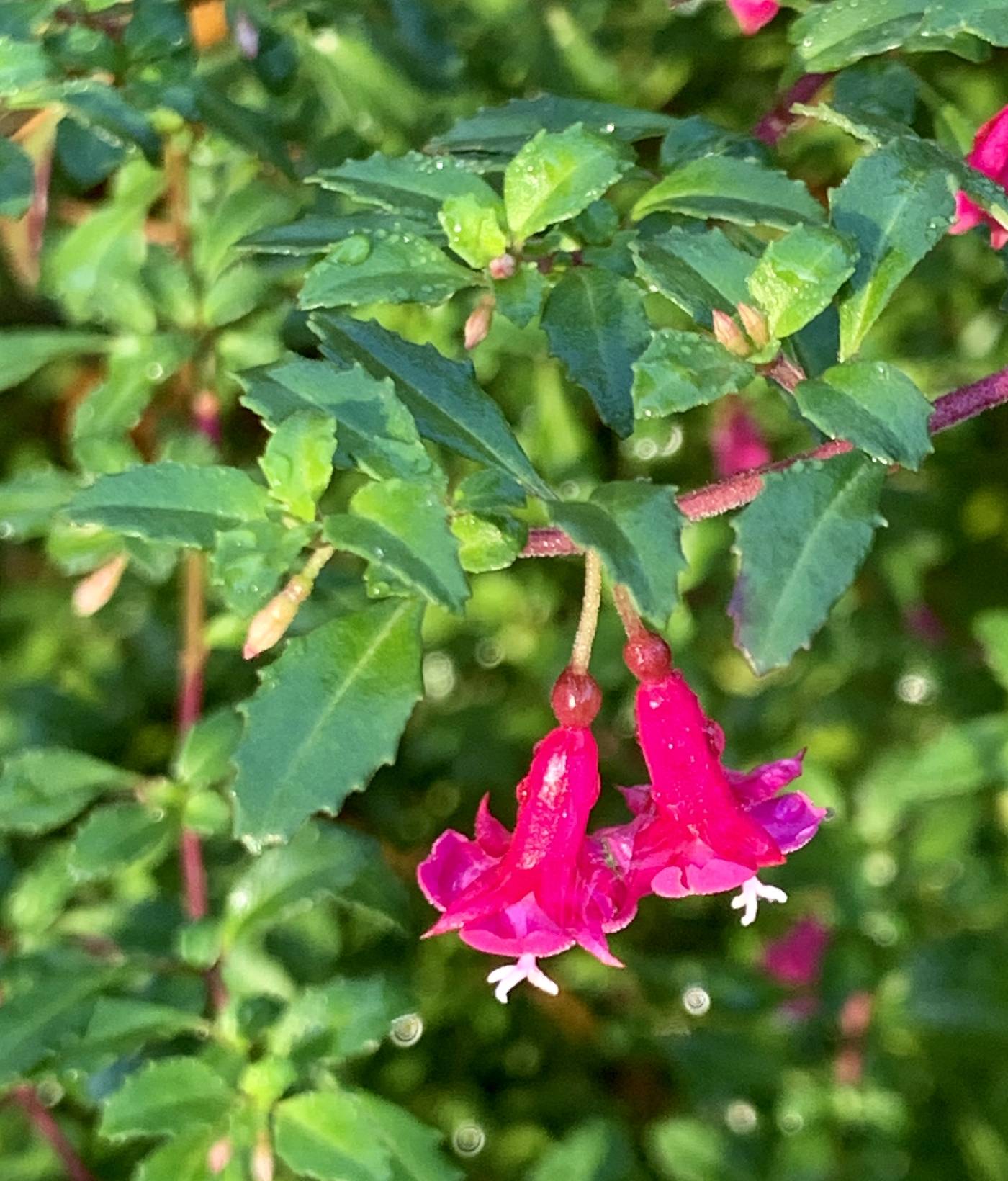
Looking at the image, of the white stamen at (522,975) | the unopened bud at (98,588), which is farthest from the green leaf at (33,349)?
the white stamen at (522,975)

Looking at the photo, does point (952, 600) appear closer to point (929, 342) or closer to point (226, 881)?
point (929, 342)

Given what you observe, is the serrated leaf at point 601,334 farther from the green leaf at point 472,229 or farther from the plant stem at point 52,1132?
the plant stem at point 52,1132

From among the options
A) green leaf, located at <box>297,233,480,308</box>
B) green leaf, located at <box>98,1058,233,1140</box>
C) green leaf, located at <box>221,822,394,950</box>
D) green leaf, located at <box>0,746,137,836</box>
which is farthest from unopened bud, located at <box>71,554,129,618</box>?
green leaf, located at <box>297,233,480,308</box>

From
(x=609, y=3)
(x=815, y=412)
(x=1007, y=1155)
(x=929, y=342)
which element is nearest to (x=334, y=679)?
(x=815, y=412)

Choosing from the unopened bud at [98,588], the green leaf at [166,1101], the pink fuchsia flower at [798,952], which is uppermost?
the unopened bud at [98,588]

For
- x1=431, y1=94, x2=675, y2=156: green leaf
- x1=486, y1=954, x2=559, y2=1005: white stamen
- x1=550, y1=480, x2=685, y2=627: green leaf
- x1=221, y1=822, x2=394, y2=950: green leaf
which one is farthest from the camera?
x1=221, y1=822, x2=394, y2=950: green leaf

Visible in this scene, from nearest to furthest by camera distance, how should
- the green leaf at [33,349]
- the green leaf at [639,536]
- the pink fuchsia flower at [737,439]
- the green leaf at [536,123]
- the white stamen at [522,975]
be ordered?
1. the green leaf at [639,536]
2. the white stamen at [522,975]
3. the green leaf at [536,123]
4. the green leaf at [33,349]
5. the pink fuchsia flower at [737,439]

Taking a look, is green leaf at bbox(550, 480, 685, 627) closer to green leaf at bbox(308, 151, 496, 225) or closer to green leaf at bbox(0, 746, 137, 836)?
green leaf at bbox(308, 151, 496, 225)
